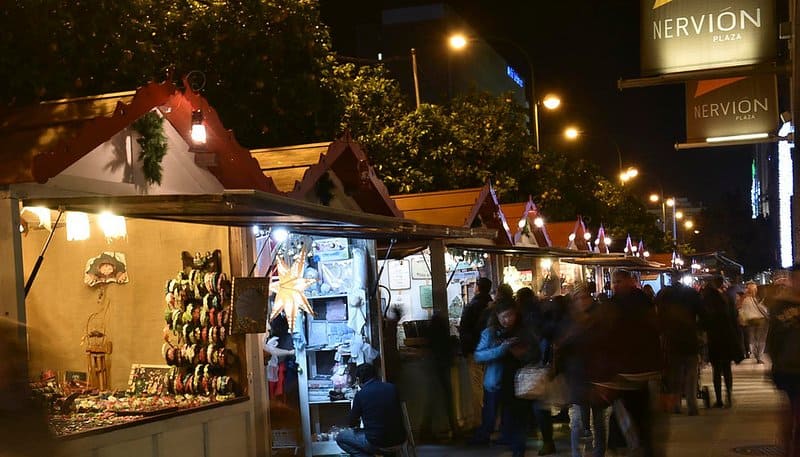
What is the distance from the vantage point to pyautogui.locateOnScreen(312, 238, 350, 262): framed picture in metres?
12.3

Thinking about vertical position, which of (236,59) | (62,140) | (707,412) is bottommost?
(707,412)

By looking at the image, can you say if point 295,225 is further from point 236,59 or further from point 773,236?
point 773,236

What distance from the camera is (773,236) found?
8906 cm

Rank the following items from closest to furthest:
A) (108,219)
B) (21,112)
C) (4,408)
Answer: (4,408)
(21,112)
(108,219)

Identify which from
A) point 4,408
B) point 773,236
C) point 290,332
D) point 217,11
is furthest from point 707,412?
point 773,236

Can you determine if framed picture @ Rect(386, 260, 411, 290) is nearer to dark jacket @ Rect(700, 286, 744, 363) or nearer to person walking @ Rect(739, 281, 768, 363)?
dark jacket @ Rect(700, 286, 744, 363)

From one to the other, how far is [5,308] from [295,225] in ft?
10.2

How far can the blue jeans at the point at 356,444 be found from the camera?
9141mm

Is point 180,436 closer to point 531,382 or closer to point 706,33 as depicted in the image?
point 531,382

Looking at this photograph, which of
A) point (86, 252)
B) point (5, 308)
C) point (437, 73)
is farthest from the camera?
point (437, 73)

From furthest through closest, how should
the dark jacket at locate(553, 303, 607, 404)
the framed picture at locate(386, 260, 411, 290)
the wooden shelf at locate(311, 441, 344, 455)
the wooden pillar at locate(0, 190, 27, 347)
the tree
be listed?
the framed picture at locate(386, 260, 411, 290) < the tree < the wooden shelf at locate(311, 441, 344, 455) < the dark jacket at locate(553, 303, 607, 404) < the wooden pillar at locate(0, 190, 27, 347)

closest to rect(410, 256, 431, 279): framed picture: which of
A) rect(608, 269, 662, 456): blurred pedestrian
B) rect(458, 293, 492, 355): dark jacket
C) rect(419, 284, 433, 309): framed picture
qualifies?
rect(419, 284, 433, 309): framed picture

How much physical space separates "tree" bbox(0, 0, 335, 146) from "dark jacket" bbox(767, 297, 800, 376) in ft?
29.4

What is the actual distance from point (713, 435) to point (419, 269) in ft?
20.5
